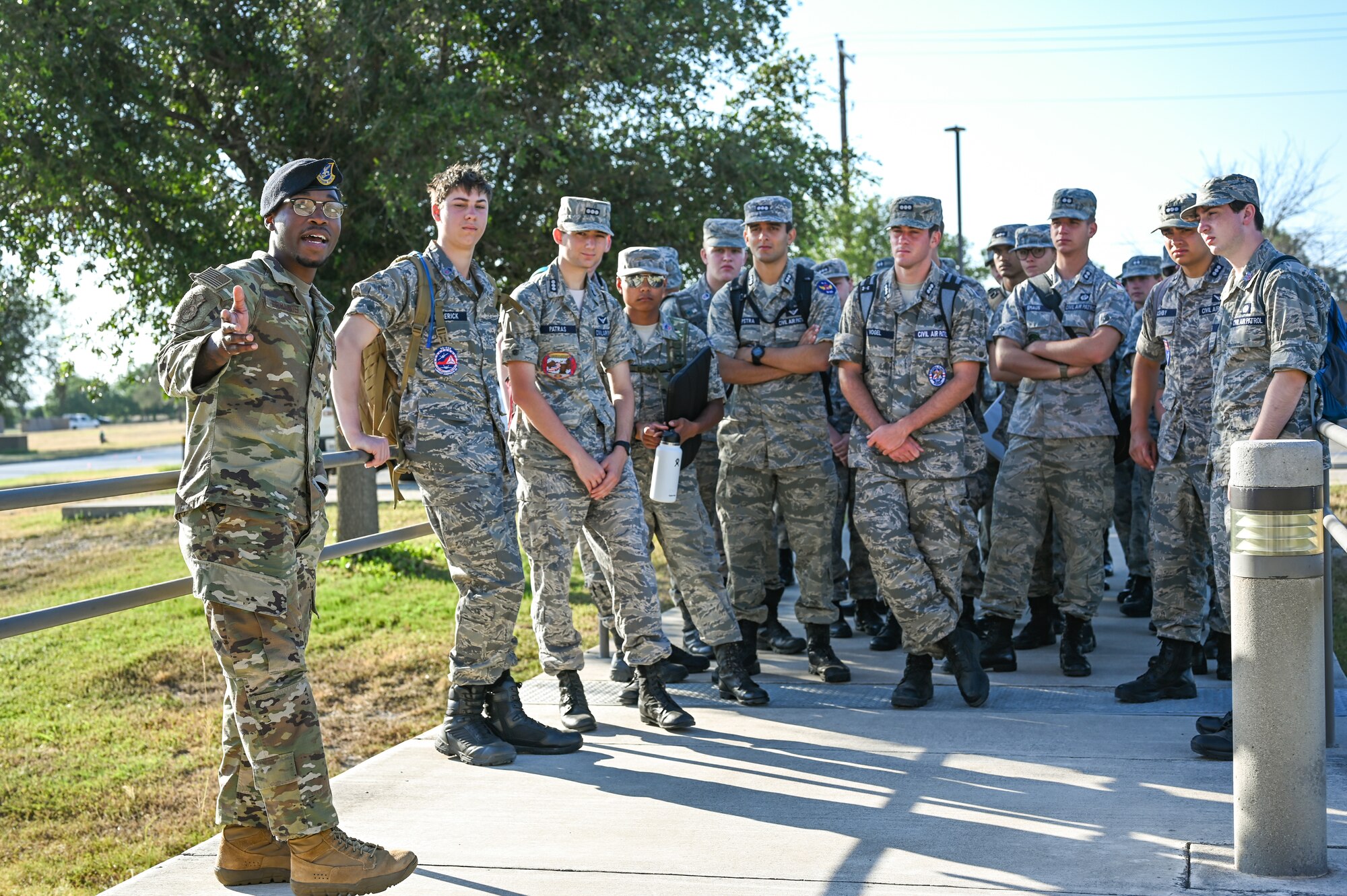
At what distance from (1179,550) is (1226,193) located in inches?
66.3

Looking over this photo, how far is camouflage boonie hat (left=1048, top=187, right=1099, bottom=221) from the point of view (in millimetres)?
6594

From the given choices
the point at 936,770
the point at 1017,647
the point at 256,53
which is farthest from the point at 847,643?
the point at 256,53

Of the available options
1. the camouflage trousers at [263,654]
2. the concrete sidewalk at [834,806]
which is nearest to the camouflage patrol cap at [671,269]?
the concrete sidewalk at [834,806]

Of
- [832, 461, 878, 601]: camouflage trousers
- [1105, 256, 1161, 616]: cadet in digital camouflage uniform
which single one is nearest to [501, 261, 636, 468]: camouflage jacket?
[832, 461, 878, 601]: camouflage trousers

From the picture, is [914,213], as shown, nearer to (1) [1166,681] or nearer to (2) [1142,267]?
(1) [1166,681]

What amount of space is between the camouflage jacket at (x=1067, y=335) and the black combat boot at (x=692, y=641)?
1.98 m

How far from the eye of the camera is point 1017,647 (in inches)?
282

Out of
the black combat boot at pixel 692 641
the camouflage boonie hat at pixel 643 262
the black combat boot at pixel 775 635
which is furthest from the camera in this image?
the black combat boot at pixel 775 635

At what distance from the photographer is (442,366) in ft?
15.9

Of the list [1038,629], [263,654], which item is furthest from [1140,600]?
[263,654]

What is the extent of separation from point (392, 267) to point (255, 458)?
61.5 inches

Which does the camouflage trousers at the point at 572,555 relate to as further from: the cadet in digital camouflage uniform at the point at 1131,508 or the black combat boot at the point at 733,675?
the cadet in digital camouflage uniform at the point at 1131,508

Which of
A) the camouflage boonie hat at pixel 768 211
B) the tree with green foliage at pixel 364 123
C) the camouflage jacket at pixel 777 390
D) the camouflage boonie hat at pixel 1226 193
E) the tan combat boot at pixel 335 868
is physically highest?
the tree with green foliage at pixel 364 123

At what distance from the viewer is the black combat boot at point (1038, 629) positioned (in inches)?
283
